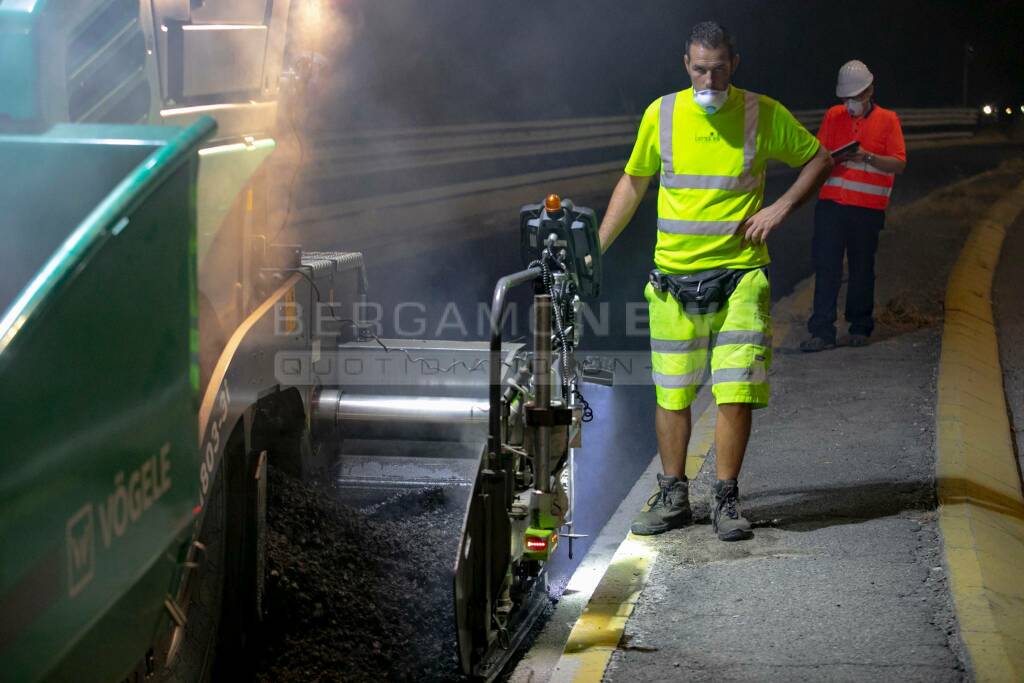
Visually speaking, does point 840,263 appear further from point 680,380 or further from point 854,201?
point 680,380

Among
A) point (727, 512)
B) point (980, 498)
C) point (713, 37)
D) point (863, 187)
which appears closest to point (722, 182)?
point (713, 37)

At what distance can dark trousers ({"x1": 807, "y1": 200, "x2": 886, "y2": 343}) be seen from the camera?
8.34 metres

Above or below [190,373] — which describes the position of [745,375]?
below

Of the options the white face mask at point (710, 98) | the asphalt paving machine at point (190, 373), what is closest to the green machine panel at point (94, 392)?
the asphalt paving machine at point (190, 373)

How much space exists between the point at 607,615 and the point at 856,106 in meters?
4.93

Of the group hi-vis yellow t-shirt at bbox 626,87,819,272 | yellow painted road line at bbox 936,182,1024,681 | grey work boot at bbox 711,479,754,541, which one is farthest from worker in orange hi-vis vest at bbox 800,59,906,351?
grey work boot at bbox 711,479,754,541

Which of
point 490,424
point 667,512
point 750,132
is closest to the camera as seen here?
point 490,424

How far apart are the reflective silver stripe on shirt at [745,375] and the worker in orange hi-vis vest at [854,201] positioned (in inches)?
142

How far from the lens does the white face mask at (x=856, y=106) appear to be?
805 centimetres

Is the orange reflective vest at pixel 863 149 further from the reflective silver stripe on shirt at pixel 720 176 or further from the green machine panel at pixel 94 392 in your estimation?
the green machine panel at pixel 94 392

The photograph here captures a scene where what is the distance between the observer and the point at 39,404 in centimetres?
197

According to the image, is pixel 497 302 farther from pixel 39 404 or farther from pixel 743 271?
pixel 39 404

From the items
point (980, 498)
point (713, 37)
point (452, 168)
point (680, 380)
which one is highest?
point (713, 37)

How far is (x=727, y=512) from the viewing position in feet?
15.8
